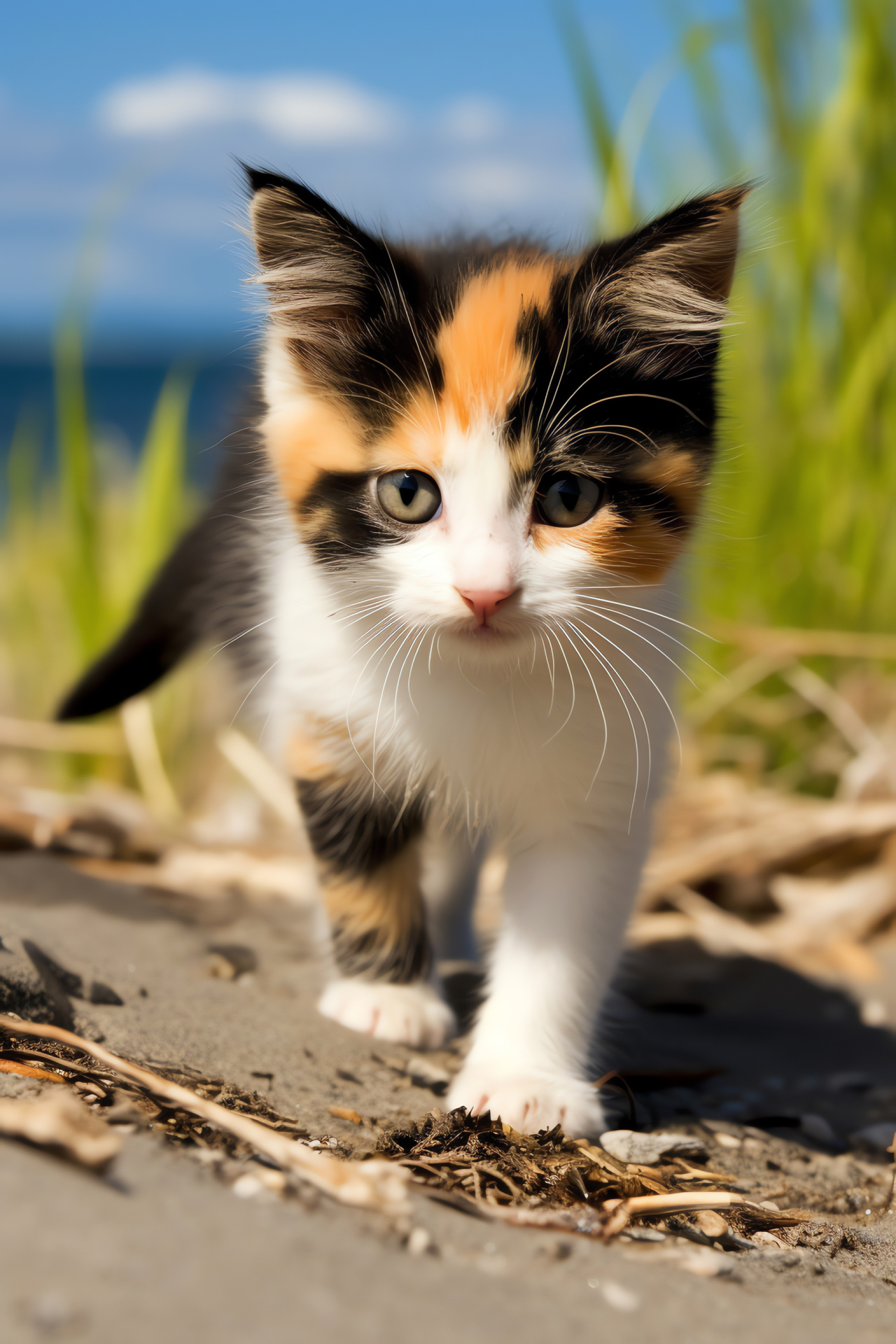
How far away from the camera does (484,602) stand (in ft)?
3.38

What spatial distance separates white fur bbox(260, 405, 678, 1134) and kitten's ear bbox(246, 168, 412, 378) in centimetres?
21

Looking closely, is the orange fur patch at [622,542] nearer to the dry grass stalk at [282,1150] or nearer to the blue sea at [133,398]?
the dry grass stalk at [282,1150]

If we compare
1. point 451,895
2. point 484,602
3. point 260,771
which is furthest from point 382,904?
point 260,771

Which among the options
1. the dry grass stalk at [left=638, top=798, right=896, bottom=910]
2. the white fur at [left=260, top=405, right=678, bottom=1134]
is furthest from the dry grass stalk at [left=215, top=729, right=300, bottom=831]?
the white fur at [left=260, top=405, right=678, bottom=1134]

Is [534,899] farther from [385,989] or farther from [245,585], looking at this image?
[245,585]

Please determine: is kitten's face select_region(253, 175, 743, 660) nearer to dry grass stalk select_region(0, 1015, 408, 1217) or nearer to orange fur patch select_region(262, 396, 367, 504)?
orange fur patch select_region(262, 396, 367, 504)

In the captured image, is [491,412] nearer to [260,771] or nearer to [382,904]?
[382,904]

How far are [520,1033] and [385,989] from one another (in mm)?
246

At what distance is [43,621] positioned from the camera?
3242 millimetres

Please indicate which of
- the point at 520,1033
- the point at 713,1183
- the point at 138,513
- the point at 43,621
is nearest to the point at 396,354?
the point at 520,1033

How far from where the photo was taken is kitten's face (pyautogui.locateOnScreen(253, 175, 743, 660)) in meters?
1.09

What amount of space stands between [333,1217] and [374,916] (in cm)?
67

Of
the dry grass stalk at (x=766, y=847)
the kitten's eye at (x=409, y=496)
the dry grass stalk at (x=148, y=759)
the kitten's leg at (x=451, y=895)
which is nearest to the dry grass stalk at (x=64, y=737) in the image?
the dry grass stalk at (x=148, y=759)

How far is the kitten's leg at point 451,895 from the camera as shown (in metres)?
1.72
